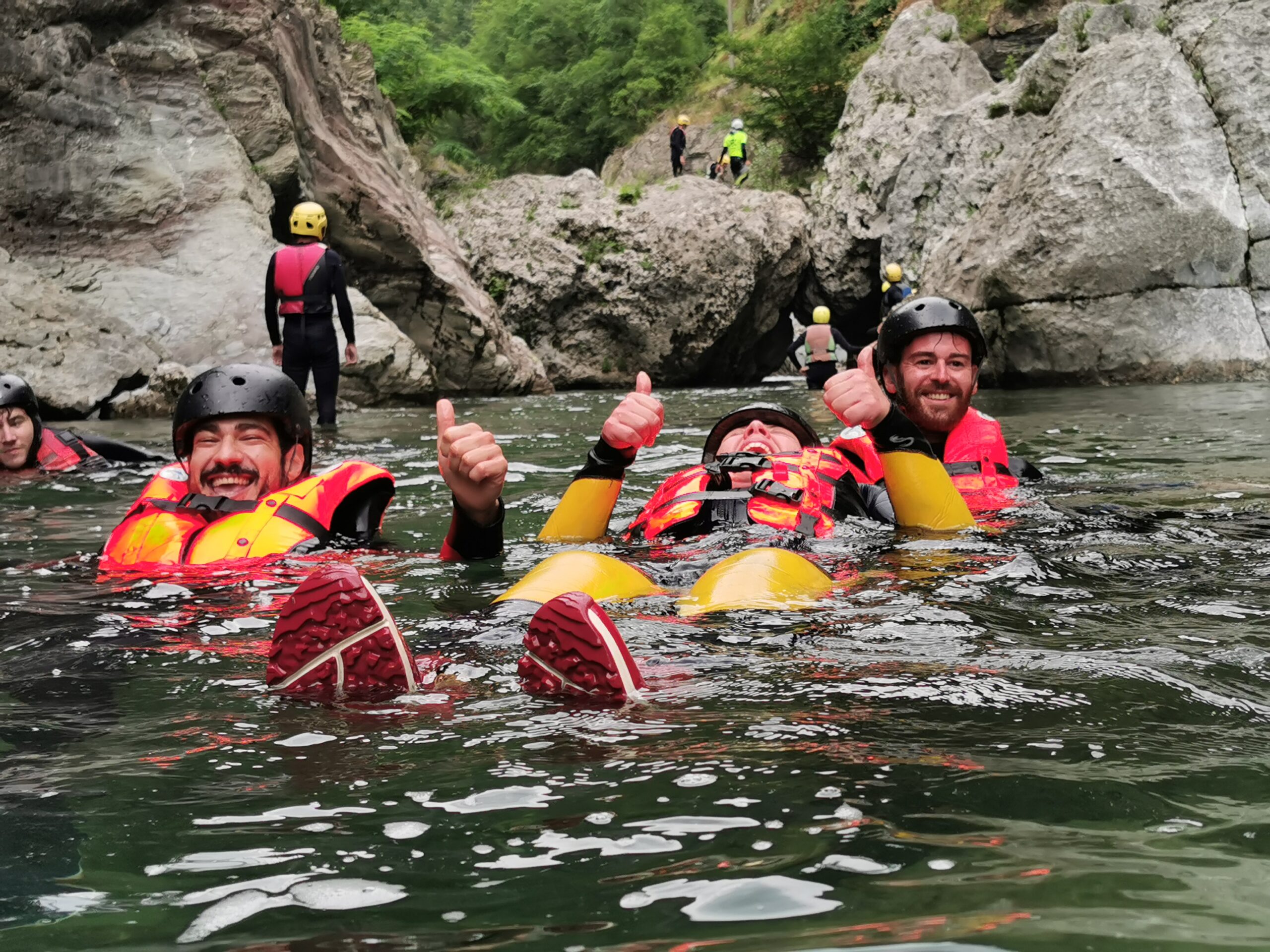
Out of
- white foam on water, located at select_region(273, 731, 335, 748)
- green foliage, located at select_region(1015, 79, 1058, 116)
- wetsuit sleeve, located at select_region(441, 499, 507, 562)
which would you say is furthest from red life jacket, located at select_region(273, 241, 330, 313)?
green foliage, located at select_region(1015, 79, 1058, 116)

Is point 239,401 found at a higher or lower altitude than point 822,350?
lower

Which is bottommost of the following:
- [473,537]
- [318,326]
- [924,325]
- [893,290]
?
[473,537]

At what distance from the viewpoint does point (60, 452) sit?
25.2 ft

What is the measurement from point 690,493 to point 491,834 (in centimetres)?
307

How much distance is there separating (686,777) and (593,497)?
279 centimetres

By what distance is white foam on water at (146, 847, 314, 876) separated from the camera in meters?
1.73

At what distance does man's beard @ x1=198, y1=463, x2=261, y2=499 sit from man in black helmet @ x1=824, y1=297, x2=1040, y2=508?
2.67 meters

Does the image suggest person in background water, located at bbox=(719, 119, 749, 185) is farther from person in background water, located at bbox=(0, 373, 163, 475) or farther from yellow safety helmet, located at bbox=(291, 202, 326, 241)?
person in background water, located at bbox=(0, 373, 163, 475)

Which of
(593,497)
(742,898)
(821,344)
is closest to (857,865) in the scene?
(742,898)

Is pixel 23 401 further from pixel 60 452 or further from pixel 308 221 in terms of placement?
pixel 308 221

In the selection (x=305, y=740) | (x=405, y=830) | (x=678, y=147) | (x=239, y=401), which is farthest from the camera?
(x=678, y=147)

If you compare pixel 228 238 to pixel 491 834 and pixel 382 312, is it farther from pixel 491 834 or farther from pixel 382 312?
pixel 491 834

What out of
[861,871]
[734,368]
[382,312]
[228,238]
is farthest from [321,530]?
[734,368]

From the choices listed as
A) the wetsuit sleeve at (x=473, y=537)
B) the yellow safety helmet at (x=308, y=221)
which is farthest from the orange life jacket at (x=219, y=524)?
the yellow safety helmet at (x=308, y=221)
